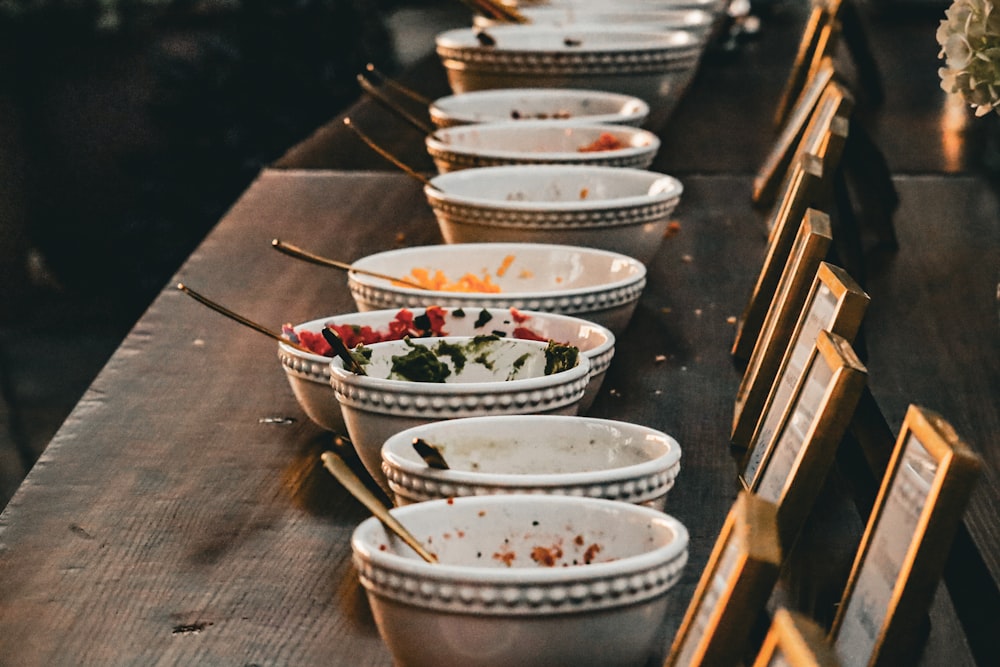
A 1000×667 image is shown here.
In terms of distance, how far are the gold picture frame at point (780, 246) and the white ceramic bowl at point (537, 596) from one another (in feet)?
2.10

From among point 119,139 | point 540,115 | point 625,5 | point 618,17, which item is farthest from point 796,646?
point 119,139

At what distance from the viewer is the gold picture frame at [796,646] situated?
533 millimetres

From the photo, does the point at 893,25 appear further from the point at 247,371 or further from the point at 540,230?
the point at 247,371

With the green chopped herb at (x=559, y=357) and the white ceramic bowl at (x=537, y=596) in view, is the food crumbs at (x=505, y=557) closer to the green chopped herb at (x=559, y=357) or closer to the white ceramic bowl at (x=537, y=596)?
the white ceramic bowl at (x=537, y=596)

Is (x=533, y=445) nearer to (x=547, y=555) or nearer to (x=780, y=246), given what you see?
(x=547, y=555)

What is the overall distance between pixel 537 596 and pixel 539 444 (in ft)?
0.83

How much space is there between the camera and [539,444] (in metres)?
0.99

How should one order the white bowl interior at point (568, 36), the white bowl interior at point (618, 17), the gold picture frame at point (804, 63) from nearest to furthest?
the white bowl interior at point (568, 36) → the gold picture frame at point (804, 63) → the white bowl interior at point (618, 17)

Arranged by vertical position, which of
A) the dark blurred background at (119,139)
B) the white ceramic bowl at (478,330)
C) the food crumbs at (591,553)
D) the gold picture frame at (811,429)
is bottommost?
the dark blurred background at (119,139)

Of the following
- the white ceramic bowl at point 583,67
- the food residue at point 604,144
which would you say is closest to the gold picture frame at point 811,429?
the food residue at point 604,144

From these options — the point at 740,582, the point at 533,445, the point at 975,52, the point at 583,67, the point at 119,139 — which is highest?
the point at 975,52

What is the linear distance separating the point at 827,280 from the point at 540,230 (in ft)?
1.88

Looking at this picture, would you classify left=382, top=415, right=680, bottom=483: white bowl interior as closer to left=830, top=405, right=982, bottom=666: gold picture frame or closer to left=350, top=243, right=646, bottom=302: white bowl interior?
left=830, top=405, right=982, bottom=666: gold picture frame

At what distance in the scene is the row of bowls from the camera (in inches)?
30.0
